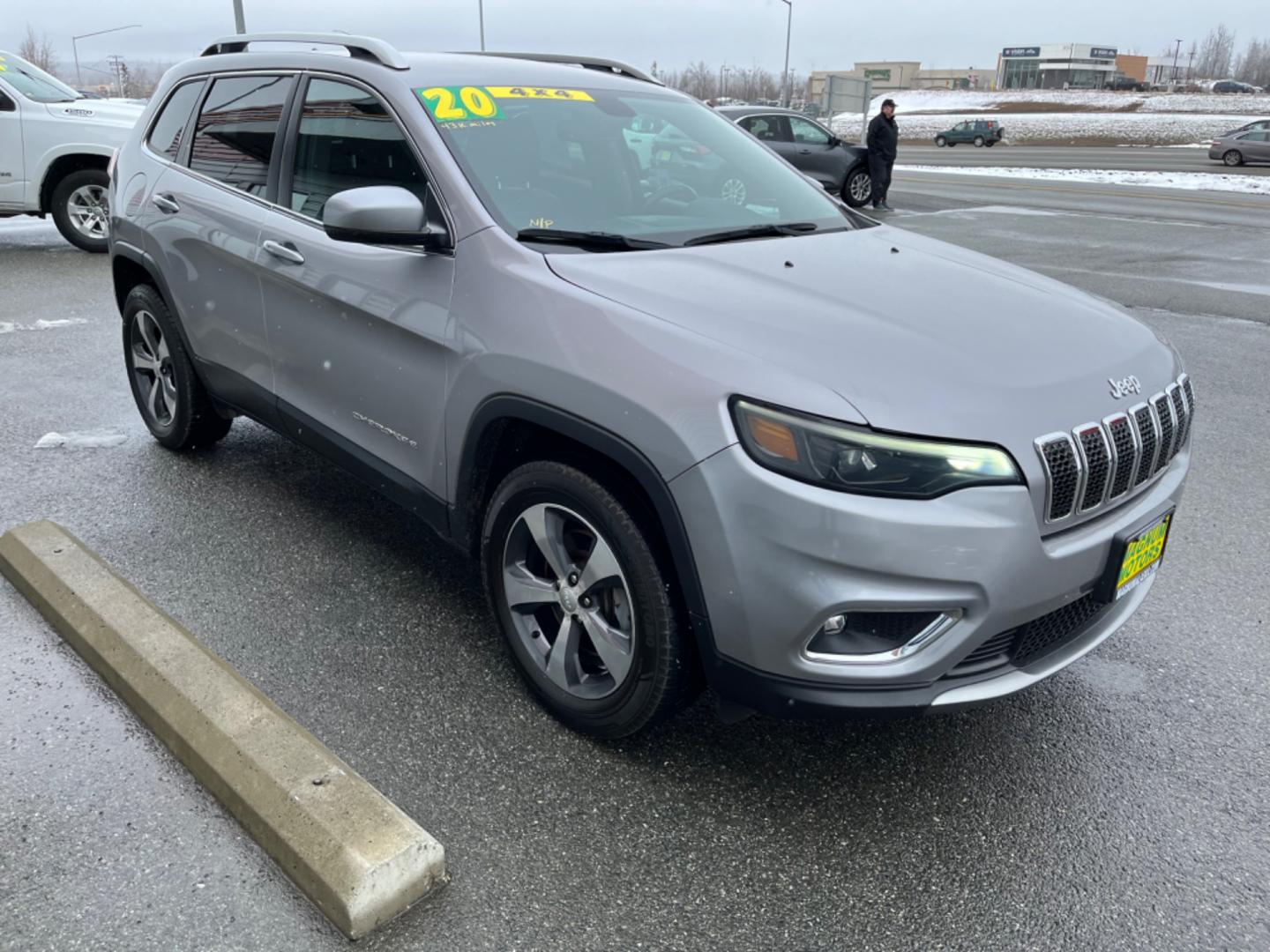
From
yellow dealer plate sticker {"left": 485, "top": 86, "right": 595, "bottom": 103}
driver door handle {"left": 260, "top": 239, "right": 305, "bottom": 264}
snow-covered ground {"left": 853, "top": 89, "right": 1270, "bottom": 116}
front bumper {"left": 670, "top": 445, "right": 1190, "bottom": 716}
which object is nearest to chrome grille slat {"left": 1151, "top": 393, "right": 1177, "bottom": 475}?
front bumper {"left": 670, "top": 445, "right": 1190, "bottom": 716}

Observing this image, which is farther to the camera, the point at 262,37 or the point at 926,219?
the point at 926,219

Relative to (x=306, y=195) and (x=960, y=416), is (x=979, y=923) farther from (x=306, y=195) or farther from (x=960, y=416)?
(x=306, y=195)

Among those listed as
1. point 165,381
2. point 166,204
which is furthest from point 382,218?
point 165,381

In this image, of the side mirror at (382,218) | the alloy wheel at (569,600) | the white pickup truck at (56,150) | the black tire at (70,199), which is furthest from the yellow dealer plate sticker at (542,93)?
the black tire at (70,199)

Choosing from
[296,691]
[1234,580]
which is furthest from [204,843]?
[1234,580]

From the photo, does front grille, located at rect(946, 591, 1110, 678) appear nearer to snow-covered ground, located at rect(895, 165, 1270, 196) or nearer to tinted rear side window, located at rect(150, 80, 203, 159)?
tinted rear side window, located at rect(150, 80, 203, 159)

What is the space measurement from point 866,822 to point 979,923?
1.24 feet

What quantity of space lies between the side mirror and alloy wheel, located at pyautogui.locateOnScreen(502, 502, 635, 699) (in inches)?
33.5

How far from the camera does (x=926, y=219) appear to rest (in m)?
15.4

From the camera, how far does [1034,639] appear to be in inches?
96.6

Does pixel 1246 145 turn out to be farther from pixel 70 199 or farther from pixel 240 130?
pixel 240 130

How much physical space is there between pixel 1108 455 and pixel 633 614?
3.83 feet

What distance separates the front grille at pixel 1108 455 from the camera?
2.29 metres

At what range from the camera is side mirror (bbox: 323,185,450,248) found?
111 inches
